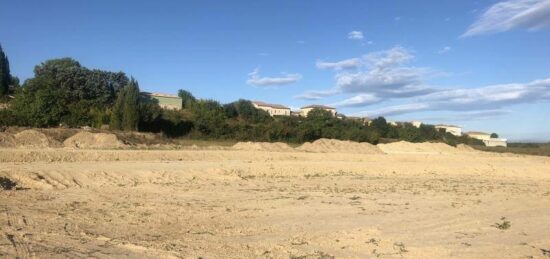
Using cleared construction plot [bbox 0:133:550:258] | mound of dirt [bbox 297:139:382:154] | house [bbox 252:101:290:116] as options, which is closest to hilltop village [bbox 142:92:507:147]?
house [bbox 252:101:290:116]

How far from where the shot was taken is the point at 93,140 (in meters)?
38.2

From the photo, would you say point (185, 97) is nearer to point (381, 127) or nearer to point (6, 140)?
point (381, 127)

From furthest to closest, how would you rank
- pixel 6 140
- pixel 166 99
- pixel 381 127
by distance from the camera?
1. pixel 166 99
2. pixel 381 127
3. pixel 6 140

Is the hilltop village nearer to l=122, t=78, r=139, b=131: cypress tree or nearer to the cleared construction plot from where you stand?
l=122, t=78, r=139, b=131: cypress tree

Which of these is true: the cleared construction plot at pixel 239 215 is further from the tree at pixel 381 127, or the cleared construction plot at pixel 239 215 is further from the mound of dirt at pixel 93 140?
the tree at pixel 381 127

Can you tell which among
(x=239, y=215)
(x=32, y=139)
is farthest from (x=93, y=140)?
(x=239, y=215)

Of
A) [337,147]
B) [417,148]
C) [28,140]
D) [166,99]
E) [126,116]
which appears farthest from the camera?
[166,99]

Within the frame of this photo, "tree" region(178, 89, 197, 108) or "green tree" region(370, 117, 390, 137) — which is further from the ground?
"tree" region(178, 89, 197, 108)

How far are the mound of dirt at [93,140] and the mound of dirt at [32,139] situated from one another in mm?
1346

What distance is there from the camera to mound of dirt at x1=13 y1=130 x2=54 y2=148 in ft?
110

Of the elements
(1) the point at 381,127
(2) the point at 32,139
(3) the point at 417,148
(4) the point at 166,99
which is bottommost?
(2) the point at 32,139

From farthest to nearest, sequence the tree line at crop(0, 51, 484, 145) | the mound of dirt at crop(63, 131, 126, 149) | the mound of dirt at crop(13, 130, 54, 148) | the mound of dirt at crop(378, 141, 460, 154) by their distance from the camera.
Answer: the mound of dirt at crop(378, 141, 460, 154) < the tree line at crop(0, 51, 484, 145) < the mound of dirt at crop(63, 131, 126, 149) < the mound of dirt at crop(13, 130, 54, 148)

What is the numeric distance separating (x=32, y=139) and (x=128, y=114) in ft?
61.8

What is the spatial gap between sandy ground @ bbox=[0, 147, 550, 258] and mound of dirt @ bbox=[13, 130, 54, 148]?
8.07m
